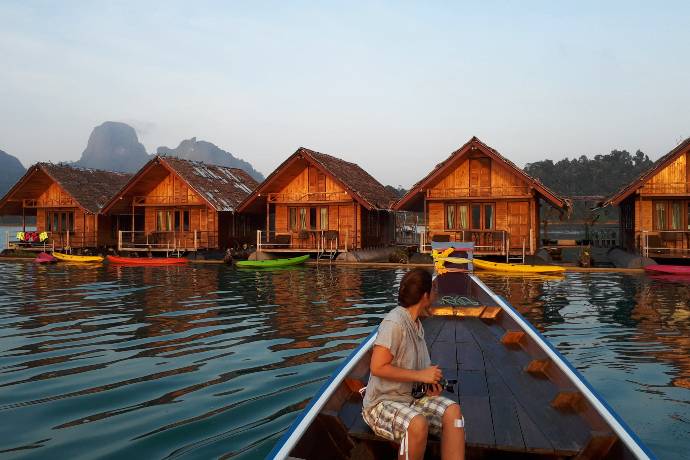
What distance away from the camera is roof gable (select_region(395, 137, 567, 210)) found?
26219mm

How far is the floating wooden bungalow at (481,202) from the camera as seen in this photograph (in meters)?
27.3

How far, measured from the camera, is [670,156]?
998 inches

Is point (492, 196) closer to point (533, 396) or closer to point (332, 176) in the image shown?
point (332, 176)

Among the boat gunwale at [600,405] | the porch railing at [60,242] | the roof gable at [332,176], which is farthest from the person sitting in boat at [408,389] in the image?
the porch railing at [60,242]

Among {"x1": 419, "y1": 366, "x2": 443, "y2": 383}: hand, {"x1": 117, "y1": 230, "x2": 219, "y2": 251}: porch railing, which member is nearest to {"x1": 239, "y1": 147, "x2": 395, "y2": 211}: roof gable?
{"x1": 117, "y1": 230, "x2": 219, "y2": 251}: porch railing

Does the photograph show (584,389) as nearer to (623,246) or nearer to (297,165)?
(297,165)

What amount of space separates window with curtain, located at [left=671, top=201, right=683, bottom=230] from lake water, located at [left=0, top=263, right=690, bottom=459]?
8.61 m

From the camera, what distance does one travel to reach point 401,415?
3.83m

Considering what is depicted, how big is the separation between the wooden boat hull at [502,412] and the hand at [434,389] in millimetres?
360

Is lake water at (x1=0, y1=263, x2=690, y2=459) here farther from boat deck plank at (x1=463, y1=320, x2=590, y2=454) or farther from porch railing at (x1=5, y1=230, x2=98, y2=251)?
porch railing at (x1=5, y1=230, x2=98, y2=251)

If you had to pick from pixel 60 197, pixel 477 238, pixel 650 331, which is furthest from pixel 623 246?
pixel 60 197

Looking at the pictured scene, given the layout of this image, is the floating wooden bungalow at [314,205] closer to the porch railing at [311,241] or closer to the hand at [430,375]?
the porch railing at [311,241]

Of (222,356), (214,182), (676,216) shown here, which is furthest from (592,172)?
(222,356)

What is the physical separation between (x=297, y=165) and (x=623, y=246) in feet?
65.0
